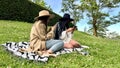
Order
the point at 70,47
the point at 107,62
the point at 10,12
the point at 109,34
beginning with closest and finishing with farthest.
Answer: the point at 107,62 → the point at 70,47 → the point at 10,12 → the point at 109,34

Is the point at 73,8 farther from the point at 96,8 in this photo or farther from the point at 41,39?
the point at 41,39

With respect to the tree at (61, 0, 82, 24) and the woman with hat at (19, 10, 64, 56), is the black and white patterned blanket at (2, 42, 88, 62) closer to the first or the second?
the woman with hat at (19, 10, 64, 56)

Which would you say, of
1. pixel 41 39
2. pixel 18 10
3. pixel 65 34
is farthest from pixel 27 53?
pixel 18 10

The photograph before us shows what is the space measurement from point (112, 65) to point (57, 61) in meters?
2.43

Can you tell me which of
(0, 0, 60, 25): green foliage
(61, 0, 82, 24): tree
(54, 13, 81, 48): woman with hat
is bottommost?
(61, 0, 82, 24): tree

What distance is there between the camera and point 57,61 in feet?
47.9

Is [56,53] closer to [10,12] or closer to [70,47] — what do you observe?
[70,47]

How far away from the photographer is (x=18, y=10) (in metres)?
42.1

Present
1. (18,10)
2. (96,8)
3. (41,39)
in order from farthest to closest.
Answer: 1. (96,8)
2. (18,10)
3. (41,39)

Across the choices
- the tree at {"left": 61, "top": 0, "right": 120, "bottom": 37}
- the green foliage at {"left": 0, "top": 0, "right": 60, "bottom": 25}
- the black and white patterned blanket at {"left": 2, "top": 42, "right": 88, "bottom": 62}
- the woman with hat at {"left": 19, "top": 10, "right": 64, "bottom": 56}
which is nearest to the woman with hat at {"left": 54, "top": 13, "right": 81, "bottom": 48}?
the black and white patterned blanket at {"left": 2, "top": 42, "right": 88, "bottom": 62}

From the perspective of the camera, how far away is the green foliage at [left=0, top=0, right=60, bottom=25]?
40069 mm

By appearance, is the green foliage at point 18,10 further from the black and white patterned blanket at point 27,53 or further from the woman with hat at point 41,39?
the woman with hat at point 41,39

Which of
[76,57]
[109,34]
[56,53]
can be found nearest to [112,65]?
[76,57]

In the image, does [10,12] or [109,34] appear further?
[109,34]
